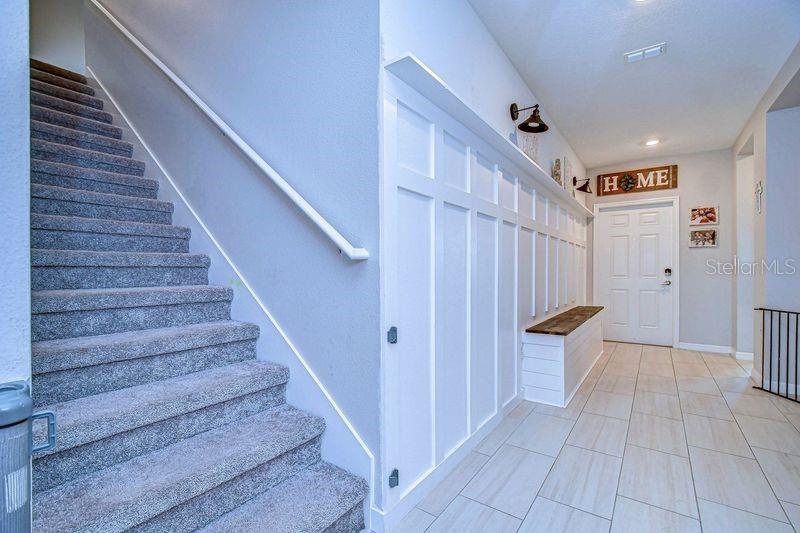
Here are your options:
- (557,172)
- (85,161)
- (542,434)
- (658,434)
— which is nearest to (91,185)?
(85,161)

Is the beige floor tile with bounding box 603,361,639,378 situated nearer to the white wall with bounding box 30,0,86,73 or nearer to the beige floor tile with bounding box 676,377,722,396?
the beige floor tile with bounding box 676,377,722,396

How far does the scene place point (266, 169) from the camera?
178cm

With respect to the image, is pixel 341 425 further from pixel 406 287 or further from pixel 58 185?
pixel 58 185

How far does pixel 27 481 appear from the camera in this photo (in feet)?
2.10

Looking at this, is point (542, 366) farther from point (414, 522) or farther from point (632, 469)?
point (414, 522)

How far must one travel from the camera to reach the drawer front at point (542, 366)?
2.90 metres

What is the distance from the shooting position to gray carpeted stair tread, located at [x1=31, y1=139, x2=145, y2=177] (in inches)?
91.9

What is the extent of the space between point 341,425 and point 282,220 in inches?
39.1

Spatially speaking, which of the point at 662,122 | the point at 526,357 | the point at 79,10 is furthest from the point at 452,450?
the point at 79,10

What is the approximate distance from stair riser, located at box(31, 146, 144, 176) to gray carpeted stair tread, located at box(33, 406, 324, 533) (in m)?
2.13

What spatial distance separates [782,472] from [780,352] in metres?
1.78

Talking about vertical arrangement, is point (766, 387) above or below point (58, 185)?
below

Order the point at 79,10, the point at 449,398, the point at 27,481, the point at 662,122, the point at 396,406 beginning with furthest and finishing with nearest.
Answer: the point at 79,10 → the point at 662,122 → the point at 449,398 → the point at 396,406 → the point at 27,481

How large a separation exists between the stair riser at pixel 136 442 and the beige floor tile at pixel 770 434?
2933mm
